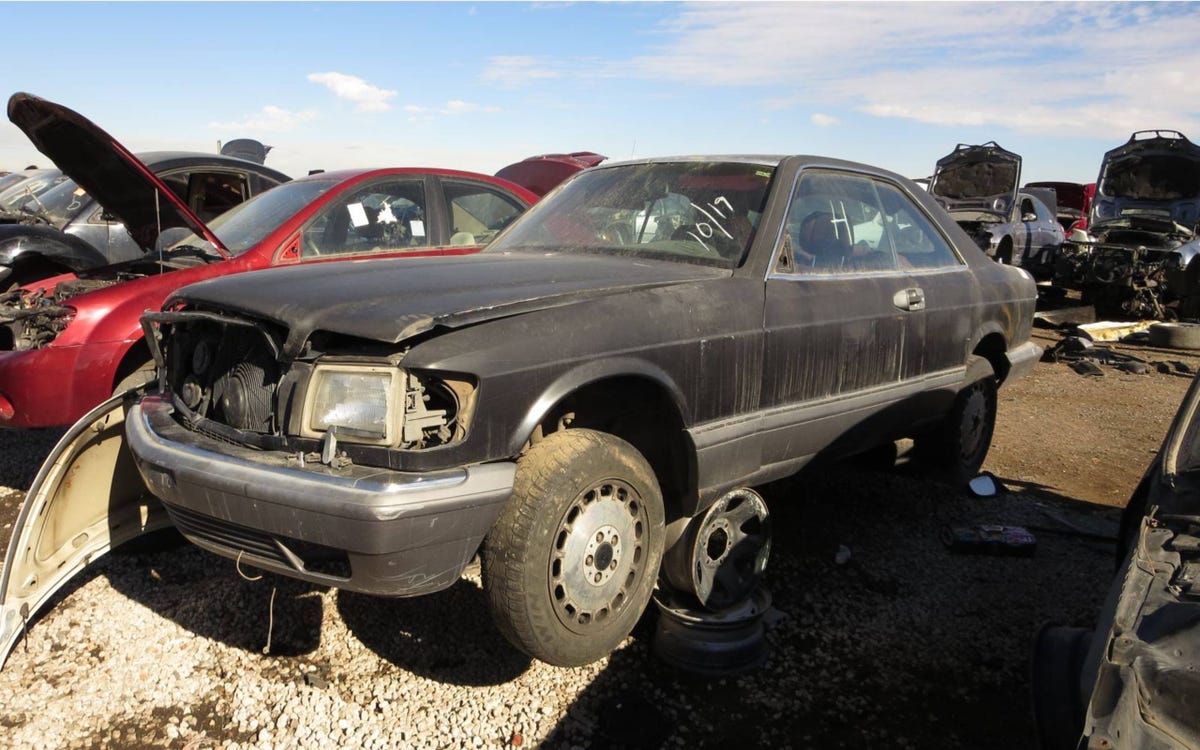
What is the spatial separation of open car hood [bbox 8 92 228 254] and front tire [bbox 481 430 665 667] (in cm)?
260

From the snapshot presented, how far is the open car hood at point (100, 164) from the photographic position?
3.89 meters

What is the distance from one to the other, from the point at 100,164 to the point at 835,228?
3416mm

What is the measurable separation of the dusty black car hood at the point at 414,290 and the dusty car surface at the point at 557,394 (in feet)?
0.04

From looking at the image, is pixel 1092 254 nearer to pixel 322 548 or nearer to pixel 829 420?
pixel 829 420

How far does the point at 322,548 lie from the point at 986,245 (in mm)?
11434

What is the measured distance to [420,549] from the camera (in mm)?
2334

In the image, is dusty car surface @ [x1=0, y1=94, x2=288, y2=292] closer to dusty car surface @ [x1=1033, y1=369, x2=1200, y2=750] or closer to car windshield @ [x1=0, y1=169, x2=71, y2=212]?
car windshield @ [x1=0, y1=169, x2=71, y2=212]

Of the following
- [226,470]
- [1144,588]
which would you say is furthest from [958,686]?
[226,470]

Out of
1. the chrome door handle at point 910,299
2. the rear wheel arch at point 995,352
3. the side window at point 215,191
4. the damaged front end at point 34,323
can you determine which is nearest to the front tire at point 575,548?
the chrome door handle at point 910,299

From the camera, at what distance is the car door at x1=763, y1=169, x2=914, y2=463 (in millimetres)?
3320

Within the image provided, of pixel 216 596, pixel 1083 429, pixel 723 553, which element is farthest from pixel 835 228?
pixel 1083 429

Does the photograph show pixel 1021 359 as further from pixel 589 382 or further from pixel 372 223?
pixel 372 223

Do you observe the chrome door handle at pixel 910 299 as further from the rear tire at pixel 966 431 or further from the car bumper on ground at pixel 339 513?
the car bumper on ground at pixel 339 513

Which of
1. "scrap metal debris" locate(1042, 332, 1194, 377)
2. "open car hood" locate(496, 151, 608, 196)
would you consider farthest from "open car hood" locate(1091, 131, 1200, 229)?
"open car hood" locate(496, 151, 608, 196)
